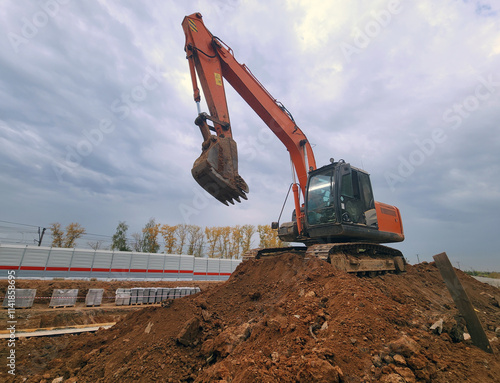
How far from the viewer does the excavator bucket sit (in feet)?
16.3

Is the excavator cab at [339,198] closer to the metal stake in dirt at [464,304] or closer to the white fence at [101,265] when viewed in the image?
the metal stake in dirt at [464,304]

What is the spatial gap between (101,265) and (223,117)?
2110 centimetres

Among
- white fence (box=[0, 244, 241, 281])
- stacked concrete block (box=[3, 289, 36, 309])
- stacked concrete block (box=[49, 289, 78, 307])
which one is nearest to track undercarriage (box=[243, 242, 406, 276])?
stacked concrete block (box=[49, 289, 78, 307])

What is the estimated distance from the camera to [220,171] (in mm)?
5105

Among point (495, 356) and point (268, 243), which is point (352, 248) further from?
point (268, 243)

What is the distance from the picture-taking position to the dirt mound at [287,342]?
7.70ft

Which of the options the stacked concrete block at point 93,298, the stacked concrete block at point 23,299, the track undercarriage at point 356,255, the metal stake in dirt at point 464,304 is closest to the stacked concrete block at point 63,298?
the stacked concrete block at point 93,298

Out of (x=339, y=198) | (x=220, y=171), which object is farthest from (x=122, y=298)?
(x=339, y=198)

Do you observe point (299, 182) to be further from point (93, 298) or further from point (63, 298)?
point (63, 298)

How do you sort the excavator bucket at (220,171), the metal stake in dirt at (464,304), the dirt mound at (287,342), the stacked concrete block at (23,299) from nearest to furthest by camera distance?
the dirt mound at (287,342) → the metal stake in dirt at (464,304) → the excavator bucket at (220,171) → the stacked concrete block at (23,299)

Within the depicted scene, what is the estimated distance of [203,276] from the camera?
26562 mm

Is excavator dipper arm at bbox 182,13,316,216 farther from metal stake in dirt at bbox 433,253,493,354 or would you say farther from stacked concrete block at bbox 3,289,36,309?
stacked concrete block at bbox 3,289,36,309

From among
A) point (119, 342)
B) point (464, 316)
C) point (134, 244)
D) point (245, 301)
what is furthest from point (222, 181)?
point (134, 244)

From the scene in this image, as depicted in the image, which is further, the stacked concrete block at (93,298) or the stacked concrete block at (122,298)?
the stacked concrete block at (122,298)
